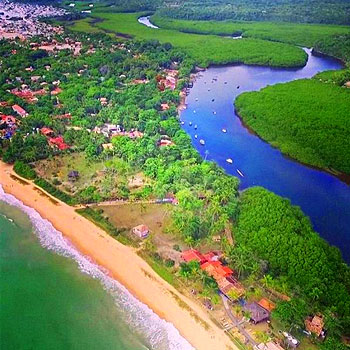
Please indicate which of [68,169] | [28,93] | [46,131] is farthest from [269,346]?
[28,93]

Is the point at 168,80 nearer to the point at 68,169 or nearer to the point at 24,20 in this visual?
the point at 68,169

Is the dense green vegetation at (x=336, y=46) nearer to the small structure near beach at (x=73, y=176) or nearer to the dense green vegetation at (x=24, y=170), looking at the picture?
the small structure near beach at (x=73, y=176)

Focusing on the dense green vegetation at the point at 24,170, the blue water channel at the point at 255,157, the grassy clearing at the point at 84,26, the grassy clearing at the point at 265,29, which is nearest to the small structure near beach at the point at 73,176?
the dense green vegetation at the point at 24,170

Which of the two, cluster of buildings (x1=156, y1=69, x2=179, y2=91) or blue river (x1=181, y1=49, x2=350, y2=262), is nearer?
blue river (x1=181, y1=49, x2=350, y2=262)

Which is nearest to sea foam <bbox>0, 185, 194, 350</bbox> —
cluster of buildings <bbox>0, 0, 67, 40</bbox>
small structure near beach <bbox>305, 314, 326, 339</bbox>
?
small structure near beach <bbox>305, 314, 326, 339</bbox>

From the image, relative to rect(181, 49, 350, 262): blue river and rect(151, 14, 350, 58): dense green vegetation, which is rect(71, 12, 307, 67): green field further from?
rect(181, 49, 350, 262): blue river

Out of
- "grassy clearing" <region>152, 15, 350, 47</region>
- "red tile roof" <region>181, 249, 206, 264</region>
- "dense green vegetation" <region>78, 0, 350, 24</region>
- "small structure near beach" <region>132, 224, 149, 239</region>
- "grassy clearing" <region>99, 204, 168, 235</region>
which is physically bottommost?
"grassy clearing" <region>152, 15, 350, 47</region>

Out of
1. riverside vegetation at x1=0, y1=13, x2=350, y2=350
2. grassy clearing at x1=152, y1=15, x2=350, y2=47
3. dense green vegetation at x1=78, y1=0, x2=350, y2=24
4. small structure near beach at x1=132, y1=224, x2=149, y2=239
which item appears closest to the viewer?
riverside vegetation at x1=0, y1=13, x2=350, y2=350
